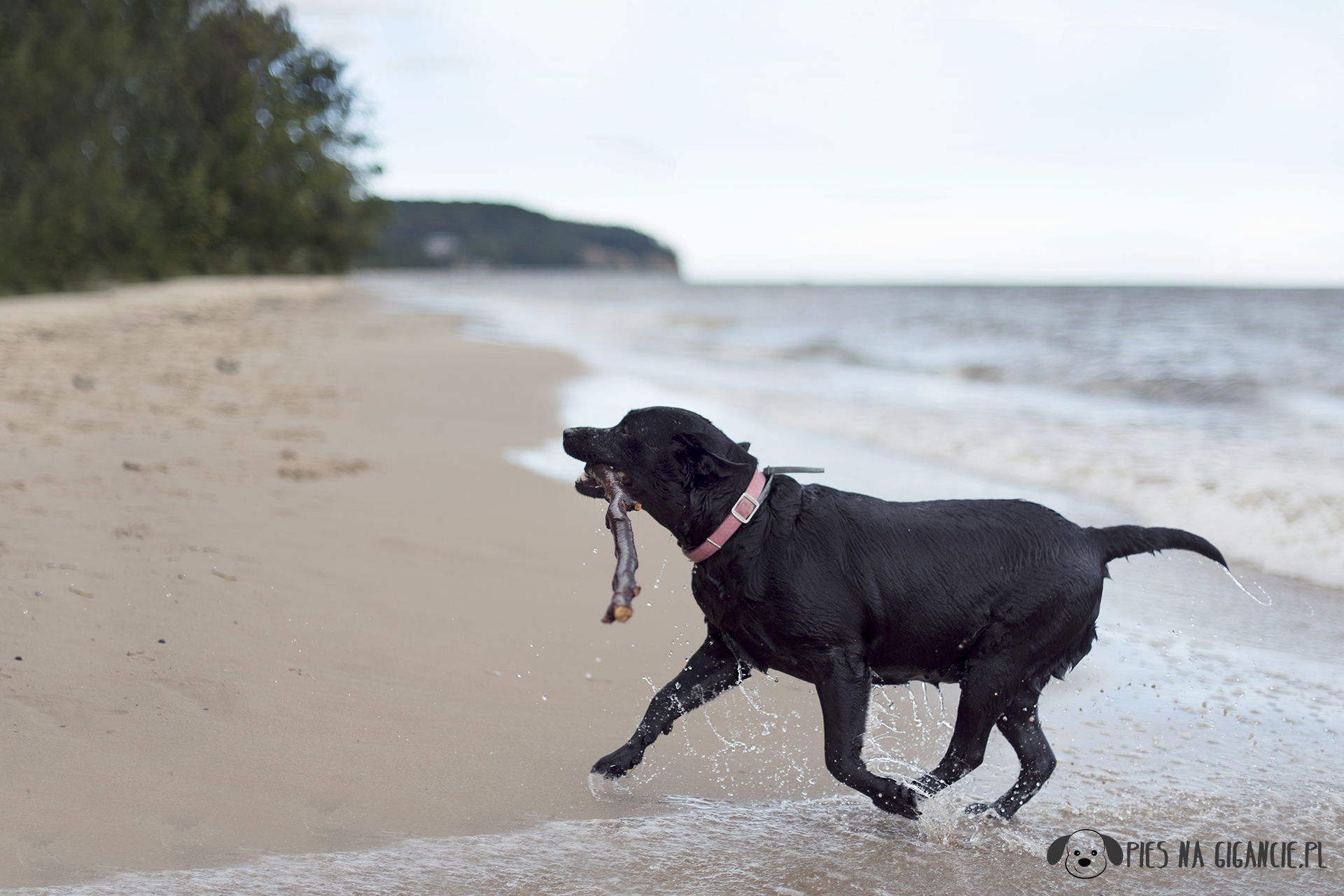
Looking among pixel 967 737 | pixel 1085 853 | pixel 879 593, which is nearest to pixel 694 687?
pixel 879 593

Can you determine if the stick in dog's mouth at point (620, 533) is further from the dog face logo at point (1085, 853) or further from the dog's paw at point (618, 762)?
the dog face logo at point (1085, 853)

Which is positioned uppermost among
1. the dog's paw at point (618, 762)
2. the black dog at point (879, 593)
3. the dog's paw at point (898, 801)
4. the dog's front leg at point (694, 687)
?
the black dog at point (879, 593)

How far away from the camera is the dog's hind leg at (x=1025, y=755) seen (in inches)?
123

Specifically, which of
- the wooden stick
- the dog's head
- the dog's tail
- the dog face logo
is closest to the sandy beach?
the wooden stick

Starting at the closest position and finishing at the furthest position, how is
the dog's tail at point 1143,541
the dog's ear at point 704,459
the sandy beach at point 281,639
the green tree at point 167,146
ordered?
1. the sandy beach at point 281,639
2. the dog's ear at point 704,459
3. the dog's tail at point 1143,541
4. the green tree at point 167,146

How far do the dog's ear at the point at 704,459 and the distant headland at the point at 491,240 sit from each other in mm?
103894

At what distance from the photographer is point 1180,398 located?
533 inches

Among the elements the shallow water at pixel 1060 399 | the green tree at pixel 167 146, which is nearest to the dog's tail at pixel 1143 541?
the shallow water at pixel 1060 399

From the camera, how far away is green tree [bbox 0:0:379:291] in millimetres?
24531

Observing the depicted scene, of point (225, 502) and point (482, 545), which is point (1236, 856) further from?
point (225, 502)

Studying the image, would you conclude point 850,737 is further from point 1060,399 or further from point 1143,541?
point 1060,399

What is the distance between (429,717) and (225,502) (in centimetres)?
262

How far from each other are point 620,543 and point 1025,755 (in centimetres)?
144

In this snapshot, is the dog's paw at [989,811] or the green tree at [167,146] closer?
the dog's paw at [989,811]
